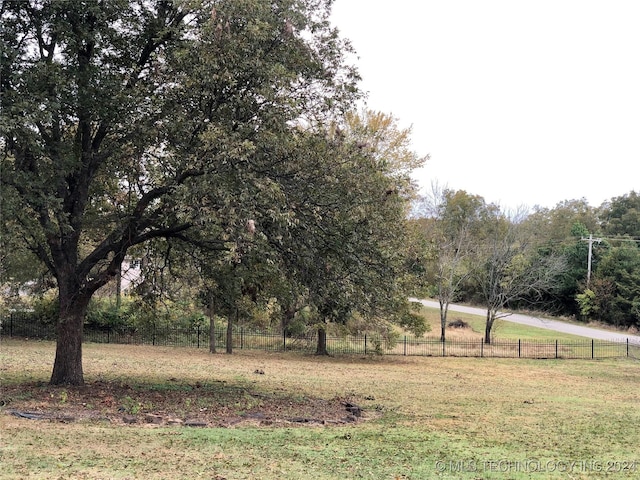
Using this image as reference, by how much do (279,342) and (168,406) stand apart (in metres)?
18.5

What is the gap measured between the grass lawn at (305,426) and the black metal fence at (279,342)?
26.6 ft

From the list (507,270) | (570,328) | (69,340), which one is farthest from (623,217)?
(69,340)

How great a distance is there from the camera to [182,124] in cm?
1036

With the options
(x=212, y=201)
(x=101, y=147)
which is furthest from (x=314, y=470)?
(x=101, y=147)

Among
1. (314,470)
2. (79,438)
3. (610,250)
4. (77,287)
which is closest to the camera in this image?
(314,470)

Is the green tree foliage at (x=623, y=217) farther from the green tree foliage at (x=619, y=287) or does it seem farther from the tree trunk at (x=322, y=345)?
the tree trunk at (x=322, y=345)

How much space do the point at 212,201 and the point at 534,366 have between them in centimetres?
2100

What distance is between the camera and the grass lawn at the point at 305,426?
22.8 ft

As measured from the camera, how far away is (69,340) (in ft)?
40.6

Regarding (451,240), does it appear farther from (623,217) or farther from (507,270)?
(623,217)

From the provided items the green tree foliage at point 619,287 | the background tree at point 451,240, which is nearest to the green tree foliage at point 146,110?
the background tree at point 451,240

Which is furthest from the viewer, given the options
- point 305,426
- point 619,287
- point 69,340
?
point 619,287

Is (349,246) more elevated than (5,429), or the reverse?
(349,246)

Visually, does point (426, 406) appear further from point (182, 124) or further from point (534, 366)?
point (534, 366)
